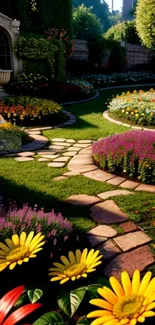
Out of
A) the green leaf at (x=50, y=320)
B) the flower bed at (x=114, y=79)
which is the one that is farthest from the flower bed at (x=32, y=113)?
the flower bed at (x=114, y=79)

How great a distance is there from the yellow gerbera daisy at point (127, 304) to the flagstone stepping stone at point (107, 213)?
6.27 feet

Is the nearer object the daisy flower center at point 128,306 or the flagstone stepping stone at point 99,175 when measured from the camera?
the daisy flower center at point 128,306

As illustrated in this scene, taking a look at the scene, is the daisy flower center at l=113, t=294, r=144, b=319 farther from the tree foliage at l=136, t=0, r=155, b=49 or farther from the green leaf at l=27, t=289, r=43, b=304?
the tree foliage at l=136, t=0, r=155, b=49

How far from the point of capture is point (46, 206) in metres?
3.87

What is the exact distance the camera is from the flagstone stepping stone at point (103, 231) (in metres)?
3.21

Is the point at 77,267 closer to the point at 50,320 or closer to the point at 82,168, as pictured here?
the point at 50,320

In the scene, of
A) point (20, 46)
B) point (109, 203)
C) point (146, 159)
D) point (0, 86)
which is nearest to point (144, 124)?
point (146, 159)

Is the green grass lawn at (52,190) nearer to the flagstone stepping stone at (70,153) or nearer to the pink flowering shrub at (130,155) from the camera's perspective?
the pink flowering shrub at (130,155)

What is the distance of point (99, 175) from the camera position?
496cm

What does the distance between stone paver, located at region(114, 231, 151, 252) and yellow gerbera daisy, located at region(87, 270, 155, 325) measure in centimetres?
142

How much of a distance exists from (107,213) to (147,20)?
16591 millimetres

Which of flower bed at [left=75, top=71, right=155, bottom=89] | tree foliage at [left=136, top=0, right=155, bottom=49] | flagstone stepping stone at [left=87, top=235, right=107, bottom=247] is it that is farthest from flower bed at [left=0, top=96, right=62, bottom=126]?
tree foliage at [left=136, top=0, right=155, bottom=49]

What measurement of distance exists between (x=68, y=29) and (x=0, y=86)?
788cm

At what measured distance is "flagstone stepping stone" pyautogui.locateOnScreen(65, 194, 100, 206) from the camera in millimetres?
3949
